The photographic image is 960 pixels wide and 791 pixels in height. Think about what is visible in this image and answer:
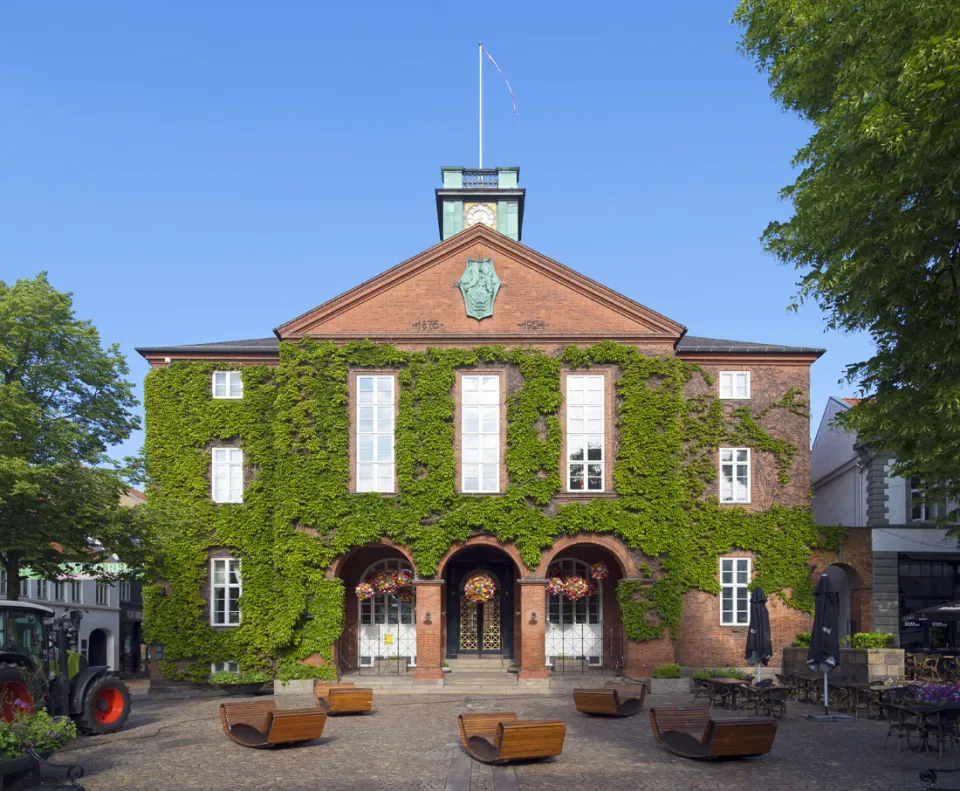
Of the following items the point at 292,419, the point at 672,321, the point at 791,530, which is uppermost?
the point at 672,321

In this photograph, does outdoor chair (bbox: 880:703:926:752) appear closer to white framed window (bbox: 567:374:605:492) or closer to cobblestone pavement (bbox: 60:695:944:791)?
cobblestone pavement (bbox: 60:695:944:791)

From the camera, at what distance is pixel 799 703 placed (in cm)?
2619

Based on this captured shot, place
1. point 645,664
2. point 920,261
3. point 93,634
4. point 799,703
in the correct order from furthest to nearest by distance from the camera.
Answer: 1. point 93,634
2. point 645,664
3. point 799,703
4. point 920,261

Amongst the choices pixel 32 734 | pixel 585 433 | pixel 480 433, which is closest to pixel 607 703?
pixel 585 433

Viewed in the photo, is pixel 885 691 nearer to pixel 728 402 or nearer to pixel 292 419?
pixel 728 402

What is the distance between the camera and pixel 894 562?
1297 inches

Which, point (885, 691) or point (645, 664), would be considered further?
point (645, 664)

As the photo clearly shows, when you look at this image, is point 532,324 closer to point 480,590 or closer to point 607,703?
point 480,590

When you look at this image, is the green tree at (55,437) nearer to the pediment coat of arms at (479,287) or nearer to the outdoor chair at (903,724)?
the pediment coat of arms at (479,287)

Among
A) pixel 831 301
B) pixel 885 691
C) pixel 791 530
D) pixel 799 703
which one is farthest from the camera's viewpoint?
pixel 791 530

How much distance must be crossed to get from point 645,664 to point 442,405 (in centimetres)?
933

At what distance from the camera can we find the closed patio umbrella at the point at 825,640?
23125 millimetres

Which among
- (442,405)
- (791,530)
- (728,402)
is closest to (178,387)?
(442,405)

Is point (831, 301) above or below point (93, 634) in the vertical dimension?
above
